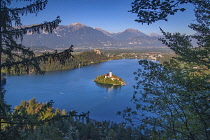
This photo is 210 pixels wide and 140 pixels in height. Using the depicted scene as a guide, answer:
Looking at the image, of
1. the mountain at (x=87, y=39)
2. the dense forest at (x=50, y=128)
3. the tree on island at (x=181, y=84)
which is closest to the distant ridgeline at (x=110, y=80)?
the dense forest at (x=50, y=128)

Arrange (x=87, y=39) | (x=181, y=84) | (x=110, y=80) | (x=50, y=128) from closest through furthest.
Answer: (x=181, y=84) < (x=50, y=128) < (x=110, y=80) < (x=87, y=39)

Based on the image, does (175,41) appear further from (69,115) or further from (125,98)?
(125,98)

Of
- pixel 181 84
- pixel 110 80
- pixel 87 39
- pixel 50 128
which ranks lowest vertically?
pixel 110 80

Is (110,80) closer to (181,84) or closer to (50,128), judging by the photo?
(50,128)

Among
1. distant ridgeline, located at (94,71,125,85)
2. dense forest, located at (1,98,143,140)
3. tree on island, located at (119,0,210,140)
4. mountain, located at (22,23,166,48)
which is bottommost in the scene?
distant ridgeline, located at (94,71,125,85)

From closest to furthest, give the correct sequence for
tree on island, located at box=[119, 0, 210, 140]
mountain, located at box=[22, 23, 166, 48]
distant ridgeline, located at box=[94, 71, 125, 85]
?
tree on island, located at box=[119, 0, 210, 140], distant ridgeline, located at box=[94, 71, 125, 85], mountain, located at box=[22, 23, 166, 48]

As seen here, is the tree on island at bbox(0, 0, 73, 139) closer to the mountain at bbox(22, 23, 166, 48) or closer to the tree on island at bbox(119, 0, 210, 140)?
the tree on island at bbox(119, 0, 210, 140)

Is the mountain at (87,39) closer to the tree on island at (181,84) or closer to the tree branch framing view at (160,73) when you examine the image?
the tree branch framing view at (160,73)

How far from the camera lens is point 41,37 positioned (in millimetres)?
127875

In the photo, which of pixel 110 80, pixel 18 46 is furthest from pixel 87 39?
pixel 18 46

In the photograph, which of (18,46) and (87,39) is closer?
(18,46)

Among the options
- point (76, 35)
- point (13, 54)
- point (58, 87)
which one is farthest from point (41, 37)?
point (13, 54)

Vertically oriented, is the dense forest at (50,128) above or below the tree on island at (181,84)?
below

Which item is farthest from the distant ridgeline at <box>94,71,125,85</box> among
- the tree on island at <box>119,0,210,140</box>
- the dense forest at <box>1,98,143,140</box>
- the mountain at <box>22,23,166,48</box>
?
the mountain at <box>22,23,166,48</box>
